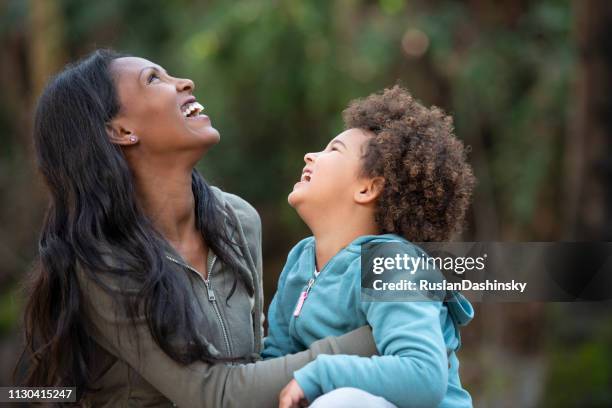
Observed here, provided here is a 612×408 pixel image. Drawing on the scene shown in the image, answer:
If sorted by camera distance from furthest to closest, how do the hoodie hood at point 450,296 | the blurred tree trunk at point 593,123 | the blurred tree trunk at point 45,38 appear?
the blurred tree trunk at point 45,38 → the blurred tree trunk at point 593,123 → the hoodie hood at point 450,296

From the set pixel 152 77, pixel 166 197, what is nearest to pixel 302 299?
pixel 166 197

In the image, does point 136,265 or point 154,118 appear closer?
point 136,265

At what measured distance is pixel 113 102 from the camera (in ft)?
8.27

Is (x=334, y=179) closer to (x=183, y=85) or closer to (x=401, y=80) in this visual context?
(x=183, y=85)

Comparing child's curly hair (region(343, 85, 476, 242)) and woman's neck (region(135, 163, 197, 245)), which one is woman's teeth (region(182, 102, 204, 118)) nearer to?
woman's neck (region(135, 163, 197, 245))

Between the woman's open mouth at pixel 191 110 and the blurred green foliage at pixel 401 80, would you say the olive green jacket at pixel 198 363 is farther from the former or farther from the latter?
the blurred green foliage at pixel 401 80

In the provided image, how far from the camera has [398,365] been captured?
6.79 ft

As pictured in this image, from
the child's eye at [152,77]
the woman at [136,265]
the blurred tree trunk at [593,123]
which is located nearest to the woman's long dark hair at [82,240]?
the woman at [136,265]

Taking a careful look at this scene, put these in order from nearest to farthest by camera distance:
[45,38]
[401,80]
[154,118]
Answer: [154,118]
[401,80]
[45,38]

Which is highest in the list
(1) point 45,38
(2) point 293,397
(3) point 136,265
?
(1) point 45,38

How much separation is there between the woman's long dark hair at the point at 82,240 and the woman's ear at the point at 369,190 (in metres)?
0.52

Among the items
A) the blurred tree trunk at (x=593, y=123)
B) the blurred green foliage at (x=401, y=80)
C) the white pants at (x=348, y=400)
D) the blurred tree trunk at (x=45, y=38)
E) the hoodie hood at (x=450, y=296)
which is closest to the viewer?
the white pants at (x=348, y=400)

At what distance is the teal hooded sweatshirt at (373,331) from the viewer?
2.08 metres

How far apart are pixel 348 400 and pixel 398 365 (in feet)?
0.46
